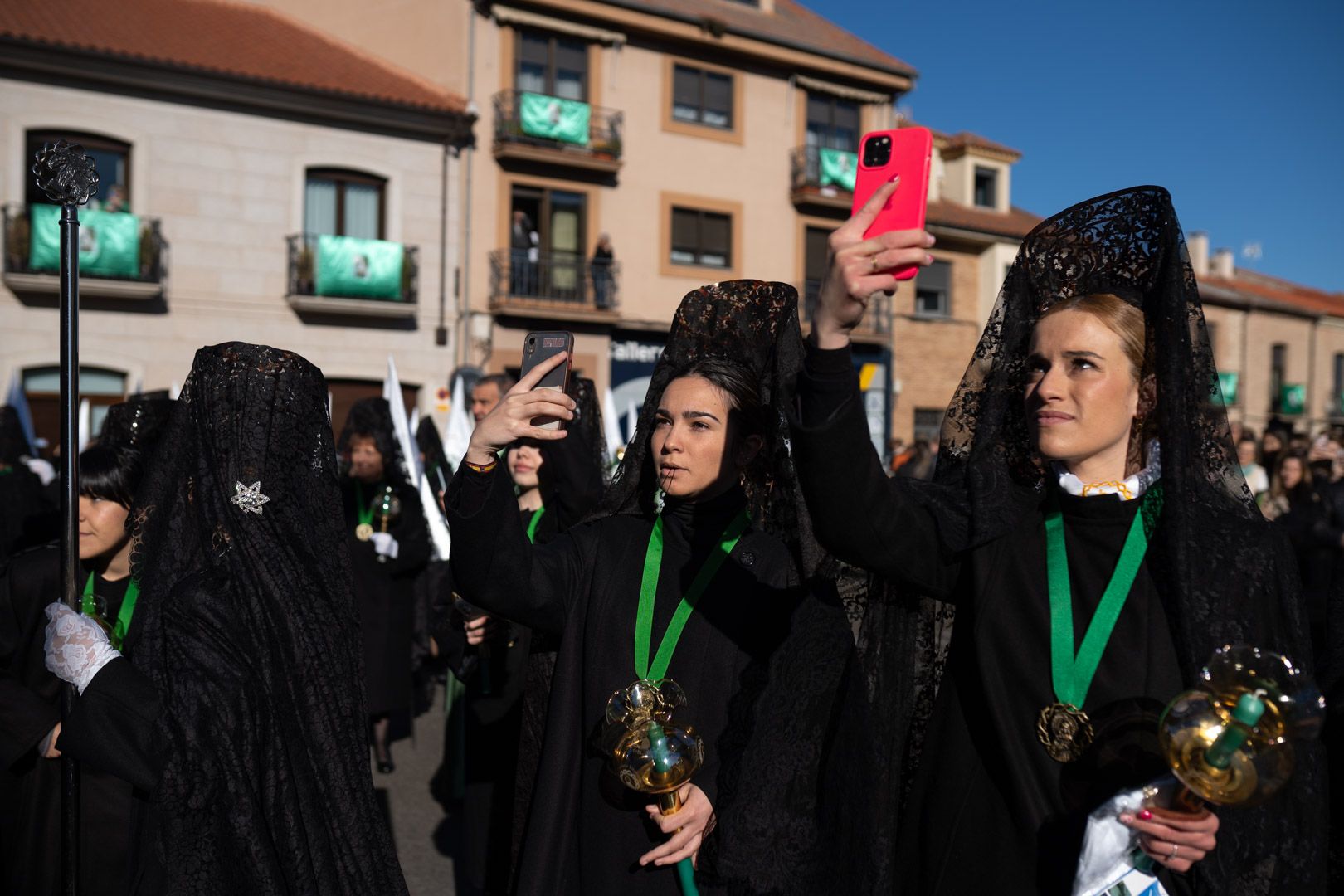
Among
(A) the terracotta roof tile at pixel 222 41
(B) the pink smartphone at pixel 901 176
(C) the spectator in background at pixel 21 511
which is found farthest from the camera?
(A) the terracotta roof tile at pixel 222 41

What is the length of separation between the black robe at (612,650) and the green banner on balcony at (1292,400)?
36.3 meters

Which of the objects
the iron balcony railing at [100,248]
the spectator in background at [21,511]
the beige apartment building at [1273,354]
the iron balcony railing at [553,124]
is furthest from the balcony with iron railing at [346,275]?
the beige apartment building at [1273,354]

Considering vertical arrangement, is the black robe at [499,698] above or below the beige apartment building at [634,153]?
below

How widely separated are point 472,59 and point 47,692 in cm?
1740

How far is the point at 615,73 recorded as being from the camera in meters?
20.2

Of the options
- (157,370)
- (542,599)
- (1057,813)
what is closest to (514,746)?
(542,599)

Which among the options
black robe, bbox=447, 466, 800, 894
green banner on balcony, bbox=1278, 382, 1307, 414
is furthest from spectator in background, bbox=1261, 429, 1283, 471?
green banner on balcony, bbox=1278, 382, 1307, 414

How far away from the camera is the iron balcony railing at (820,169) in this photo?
2227cm

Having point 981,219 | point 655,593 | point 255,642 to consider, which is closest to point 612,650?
point 655,593

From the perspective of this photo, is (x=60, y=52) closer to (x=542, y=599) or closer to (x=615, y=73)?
(x=615, y=73)

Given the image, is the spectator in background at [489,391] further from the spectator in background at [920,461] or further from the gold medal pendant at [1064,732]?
the spectator in background at [920,461]

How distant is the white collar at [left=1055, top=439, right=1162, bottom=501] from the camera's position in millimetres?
2057

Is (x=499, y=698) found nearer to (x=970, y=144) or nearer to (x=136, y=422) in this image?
(x=136, y=422)

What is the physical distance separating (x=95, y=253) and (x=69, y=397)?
14366 mm
